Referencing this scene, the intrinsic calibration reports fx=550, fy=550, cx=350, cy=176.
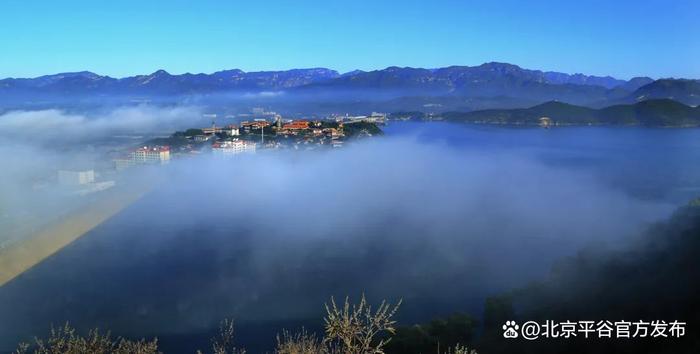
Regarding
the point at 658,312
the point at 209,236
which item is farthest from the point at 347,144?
the point at 658,312

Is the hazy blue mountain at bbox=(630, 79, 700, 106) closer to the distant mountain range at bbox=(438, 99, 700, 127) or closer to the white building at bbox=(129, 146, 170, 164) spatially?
the distant mountain range at bbox=(438, 99, 700, 127)

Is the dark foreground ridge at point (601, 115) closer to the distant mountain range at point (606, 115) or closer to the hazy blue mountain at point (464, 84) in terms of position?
the distant mountain range at point (606, 115)

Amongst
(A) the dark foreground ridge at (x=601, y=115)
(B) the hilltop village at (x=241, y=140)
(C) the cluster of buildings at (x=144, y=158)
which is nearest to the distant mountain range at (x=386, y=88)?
(A) the dark foreground ridge at (x=601, y=115)

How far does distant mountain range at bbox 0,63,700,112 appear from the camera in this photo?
4184 centimetres

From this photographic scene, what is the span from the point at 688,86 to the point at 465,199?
34.8m

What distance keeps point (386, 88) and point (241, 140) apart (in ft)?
149

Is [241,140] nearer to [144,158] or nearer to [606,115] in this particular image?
[144,158]

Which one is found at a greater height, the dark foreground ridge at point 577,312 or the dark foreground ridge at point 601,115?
the dark foreground ridge at point 601,115

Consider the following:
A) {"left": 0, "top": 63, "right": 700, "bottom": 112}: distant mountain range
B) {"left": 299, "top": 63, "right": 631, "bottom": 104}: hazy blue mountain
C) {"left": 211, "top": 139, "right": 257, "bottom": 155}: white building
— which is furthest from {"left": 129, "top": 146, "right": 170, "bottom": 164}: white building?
{"left": 299, "top": 63, "right": 631, "bottom": 104}: hazy blue mountain

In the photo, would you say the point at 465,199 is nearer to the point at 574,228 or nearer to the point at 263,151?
the point at 574,228

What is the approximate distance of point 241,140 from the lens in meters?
16.8

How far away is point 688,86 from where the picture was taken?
3728 centimetres

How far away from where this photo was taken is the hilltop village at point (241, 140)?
45.6 ft

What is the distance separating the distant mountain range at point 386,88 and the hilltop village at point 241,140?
23.2 m
